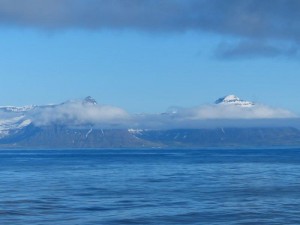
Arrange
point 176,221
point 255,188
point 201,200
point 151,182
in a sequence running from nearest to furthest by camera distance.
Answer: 1. point 176,221
2. point 201,200
3. point 255,188
4. point 151,182

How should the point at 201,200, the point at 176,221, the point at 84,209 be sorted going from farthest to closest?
the point at 201,200 → the point at 84,209 → the point at 176,221

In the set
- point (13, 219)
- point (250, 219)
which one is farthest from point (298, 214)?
point (13, 219)

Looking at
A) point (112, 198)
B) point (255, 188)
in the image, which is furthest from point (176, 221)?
point (255, 188)

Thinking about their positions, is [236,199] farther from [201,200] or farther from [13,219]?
[13,219]

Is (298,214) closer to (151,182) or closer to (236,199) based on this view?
(236,199)

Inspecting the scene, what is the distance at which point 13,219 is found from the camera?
51562 millimetres

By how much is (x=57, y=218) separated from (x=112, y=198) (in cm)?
1476

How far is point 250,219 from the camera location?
51281 mm

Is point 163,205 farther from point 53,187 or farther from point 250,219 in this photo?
point 53,187

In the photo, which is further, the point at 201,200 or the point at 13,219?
the point at 201,200

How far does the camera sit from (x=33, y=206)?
59.0 metres

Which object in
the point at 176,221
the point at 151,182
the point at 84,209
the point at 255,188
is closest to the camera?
the point at 176,221

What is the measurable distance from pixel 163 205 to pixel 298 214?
11.8 m

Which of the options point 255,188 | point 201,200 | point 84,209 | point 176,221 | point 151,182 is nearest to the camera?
point 176,221
